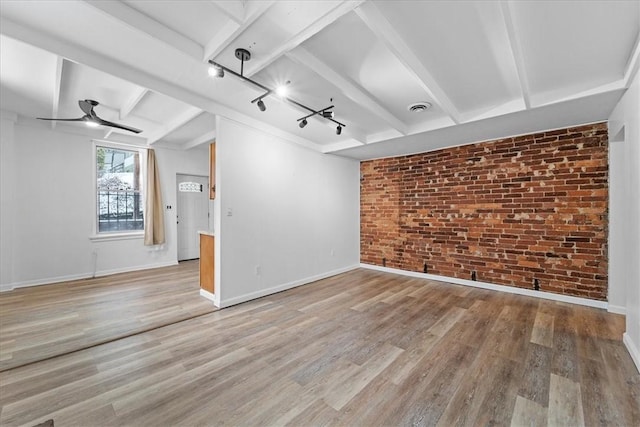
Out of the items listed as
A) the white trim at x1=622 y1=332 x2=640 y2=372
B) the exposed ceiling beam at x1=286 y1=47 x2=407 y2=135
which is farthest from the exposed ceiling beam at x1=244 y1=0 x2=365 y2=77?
the white trim at x1=622 y1=332 x2=640 y2=372

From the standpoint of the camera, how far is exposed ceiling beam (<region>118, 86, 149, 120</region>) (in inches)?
126

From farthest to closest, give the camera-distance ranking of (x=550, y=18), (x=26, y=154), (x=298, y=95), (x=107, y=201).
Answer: (x=107, y=201), (x=26, y=154), (x=298, y=95), (x=550, y=18)

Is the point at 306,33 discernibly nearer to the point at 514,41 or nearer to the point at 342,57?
the point at 342,57

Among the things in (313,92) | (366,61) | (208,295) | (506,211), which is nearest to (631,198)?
(506,211)

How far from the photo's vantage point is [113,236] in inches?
205

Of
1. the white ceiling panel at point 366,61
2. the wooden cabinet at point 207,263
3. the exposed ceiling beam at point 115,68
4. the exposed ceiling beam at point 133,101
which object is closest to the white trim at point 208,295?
the wooden cabinet at point 207,263

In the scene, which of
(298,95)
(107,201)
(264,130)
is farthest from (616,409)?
(107,201)

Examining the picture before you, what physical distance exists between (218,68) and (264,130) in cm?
166

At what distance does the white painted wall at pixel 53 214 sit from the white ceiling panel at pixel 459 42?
581 centimetres

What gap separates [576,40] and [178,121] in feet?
15.7

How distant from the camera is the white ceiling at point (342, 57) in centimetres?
181

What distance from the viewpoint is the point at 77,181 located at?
15.9ft

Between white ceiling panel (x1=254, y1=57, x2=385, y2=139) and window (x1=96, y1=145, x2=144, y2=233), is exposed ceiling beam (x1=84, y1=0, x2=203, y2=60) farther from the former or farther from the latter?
window (x1=96, y1=145, x2=144, y2=233)

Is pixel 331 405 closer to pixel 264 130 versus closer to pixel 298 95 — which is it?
pixel 298 95
